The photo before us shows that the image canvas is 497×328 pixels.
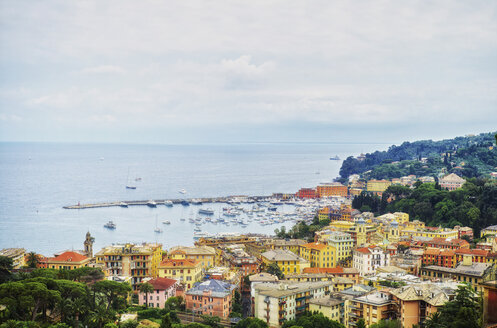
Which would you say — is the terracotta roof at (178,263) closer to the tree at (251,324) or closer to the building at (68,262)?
the building at (68,262)

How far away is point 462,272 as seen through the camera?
2958 cm

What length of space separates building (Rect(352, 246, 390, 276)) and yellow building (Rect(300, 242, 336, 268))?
2946 mm

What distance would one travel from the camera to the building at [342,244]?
38.1 m

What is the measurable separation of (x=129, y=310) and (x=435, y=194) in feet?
120

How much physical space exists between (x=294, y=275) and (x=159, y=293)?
895 centimetres

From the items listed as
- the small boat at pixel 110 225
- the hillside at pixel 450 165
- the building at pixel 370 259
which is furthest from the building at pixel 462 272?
the hillside at pixel 450 165

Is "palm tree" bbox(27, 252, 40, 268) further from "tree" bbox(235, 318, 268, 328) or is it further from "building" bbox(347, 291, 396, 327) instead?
"building" bbox(347, 291, 396, 327)

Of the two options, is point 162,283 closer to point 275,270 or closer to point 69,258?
point 69,258

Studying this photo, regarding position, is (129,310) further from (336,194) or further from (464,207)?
(336,194)

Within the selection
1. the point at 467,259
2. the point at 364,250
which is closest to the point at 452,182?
the point at 364,250

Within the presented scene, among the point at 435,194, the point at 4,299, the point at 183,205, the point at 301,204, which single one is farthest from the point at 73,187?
the point at 4,299

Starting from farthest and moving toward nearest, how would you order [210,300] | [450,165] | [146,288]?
[450,165], [146,288], [210,300]

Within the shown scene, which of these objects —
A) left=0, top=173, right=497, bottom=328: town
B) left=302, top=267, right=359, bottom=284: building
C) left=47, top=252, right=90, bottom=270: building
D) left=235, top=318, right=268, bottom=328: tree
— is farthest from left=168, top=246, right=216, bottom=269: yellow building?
left=235, top=318, right=268, bottom=328: tree

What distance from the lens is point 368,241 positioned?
1613 inches
